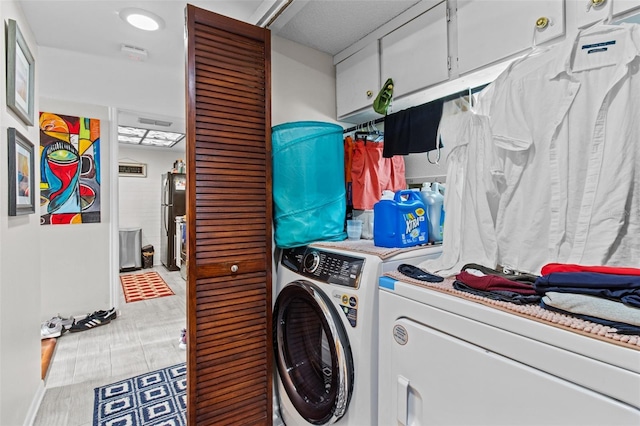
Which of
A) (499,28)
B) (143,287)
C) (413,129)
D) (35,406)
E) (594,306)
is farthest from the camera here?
(143,287)

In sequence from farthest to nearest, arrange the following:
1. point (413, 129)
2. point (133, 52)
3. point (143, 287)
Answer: point (143, 287) → point (133, 52) → point (413, 129)

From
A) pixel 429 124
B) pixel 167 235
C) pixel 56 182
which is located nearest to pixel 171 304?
pixel 56 182

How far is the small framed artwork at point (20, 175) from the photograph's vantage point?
1479mm

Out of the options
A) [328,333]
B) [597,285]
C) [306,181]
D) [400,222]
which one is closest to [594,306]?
[597,285]

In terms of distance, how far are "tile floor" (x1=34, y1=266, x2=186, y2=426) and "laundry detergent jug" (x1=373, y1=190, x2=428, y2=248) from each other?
81.9 inches

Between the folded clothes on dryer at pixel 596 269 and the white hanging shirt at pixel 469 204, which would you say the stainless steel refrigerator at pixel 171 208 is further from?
the folded clothes on dryer at pixel 596 269

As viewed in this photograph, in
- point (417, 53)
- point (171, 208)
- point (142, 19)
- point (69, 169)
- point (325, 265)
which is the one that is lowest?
point (325, 265)

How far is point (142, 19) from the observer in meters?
2.04

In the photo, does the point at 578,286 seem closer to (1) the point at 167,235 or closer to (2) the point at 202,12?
(2) the point at 202,12

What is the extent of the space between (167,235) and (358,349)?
5.66 meters

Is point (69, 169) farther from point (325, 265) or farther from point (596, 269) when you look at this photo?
point (596, 269)

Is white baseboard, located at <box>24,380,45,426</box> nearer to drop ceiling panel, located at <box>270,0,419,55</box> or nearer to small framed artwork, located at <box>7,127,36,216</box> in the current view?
small framed artwork, located at <box>7,127,36,216</box>

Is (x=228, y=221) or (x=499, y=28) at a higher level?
(x=499, y=28)

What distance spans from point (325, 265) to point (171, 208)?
17.1 ft
